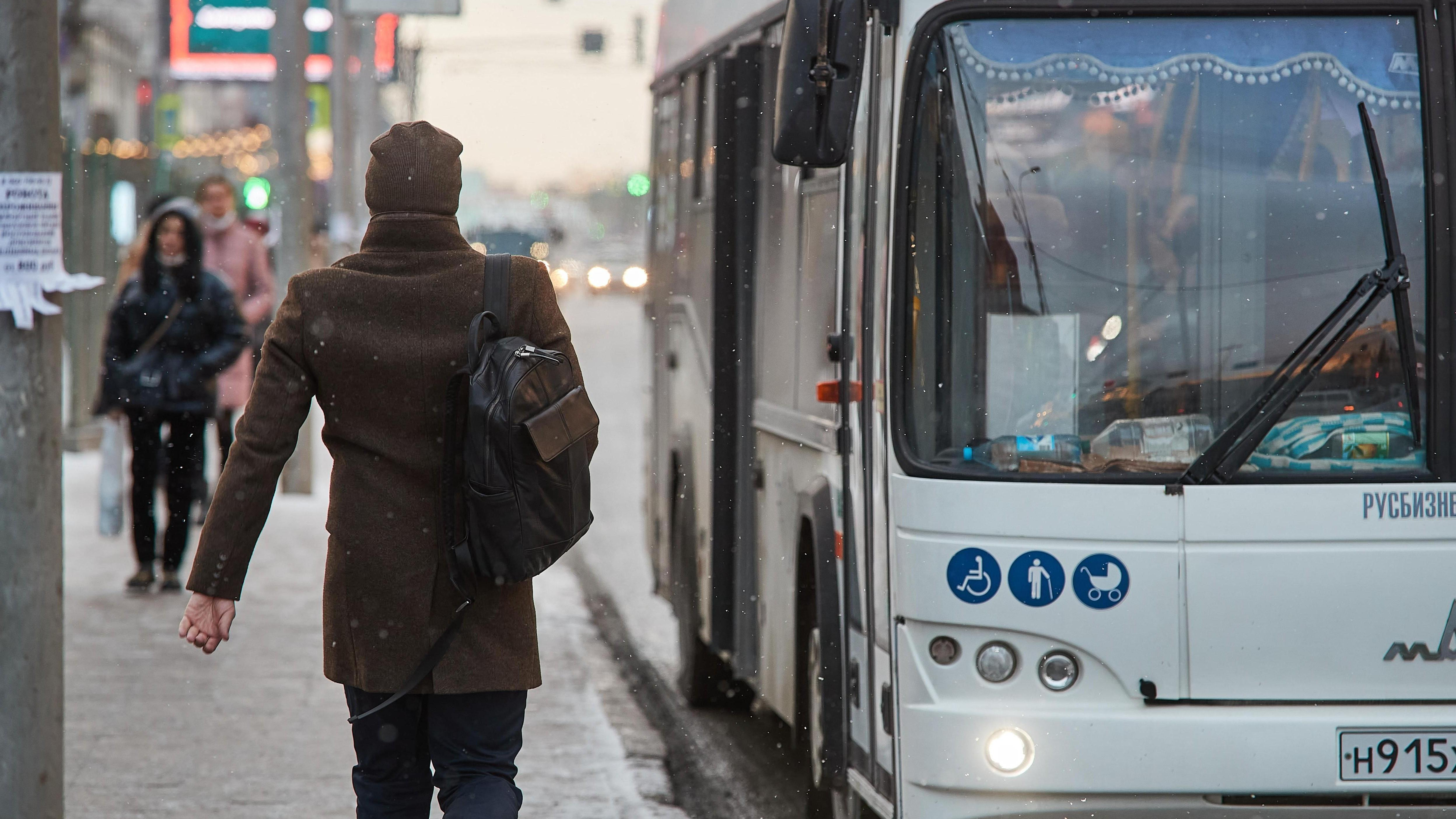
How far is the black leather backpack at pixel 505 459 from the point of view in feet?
13.0

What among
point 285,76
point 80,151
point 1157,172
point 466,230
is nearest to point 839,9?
point 1157,172

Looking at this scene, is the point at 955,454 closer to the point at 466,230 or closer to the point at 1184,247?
the point at 1184,247

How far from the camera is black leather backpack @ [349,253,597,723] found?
3.98m

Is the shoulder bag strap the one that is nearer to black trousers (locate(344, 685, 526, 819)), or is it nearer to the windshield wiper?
black trousers (locate(344, 685, 526, 819))

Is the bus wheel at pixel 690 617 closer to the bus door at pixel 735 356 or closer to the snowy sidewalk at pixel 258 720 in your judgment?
the snowy sidewalk at pixel 258 720

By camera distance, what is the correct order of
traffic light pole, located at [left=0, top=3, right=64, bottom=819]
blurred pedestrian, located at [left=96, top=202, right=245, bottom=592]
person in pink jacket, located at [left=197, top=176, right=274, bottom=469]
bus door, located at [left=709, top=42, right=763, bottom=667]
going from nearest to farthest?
traffic light pole, located at [left=0, top=3, right=64, bottom=819]
bus door, located at [left=709, top=42, right=763, bottom=667]
blurred pedestrian, located at [left=96, top=202, right=245, bottom=592]
person in pink jacket, located at [left=197, top=176, right=274, bottom=469]

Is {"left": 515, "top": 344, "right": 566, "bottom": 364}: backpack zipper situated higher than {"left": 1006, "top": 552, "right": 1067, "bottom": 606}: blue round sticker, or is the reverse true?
{"left": 515, "top": 344, "right": 566, "bottom": 364}: backpack zipper

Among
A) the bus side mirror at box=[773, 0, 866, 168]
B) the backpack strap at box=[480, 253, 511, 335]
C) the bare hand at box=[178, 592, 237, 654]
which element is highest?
the bus side mirror at box=[773, 0, 866, 168]

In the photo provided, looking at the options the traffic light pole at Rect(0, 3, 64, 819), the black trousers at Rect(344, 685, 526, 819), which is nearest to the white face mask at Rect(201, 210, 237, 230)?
the traffic light pole at Rect(0, 3, 64, 819)

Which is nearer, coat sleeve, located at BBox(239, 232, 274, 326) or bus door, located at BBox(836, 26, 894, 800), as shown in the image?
bus door, located at BBox(836, 26, 894, 800)

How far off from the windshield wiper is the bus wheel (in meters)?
3.59

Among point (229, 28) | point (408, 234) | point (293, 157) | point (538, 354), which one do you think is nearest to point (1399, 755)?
point (538, 354)

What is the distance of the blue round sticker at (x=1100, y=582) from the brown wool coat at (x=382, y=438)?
1.32 meters

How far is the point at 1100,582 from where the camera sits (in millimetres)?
4555
